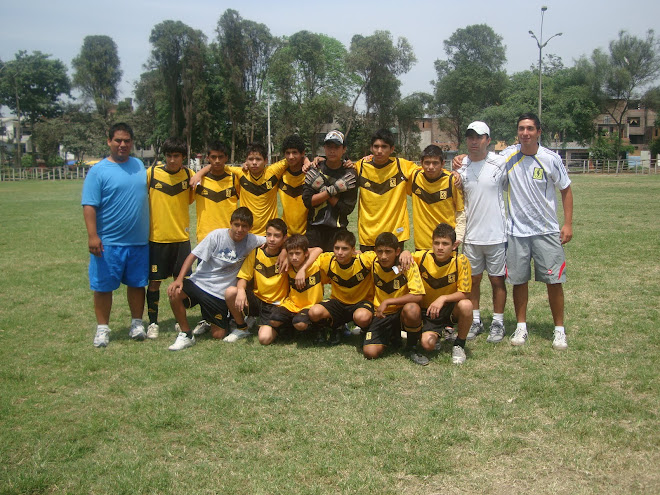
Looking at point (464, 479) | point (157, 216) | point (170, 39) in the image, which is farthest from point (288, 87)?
point (464, 479)

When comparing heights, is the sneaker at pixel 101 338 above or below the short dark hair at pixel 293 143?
below

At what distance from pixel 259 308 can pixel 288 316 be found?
1.69 ft

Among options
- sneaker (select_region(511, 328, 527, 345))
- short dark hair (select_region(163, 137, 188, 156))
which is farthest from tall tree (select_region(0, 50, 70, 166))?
sneaker (select_region(511, 328, 527, 345))

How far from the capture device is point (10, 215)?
1841 cm

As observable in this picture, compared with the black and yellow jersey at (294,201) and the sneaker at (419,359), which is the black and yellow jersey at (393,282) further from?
the black and yellow jersey at (294,201)

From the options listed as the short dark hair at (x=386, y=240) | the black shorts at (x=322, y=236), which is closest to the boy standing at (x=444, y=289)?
the short dark hair at (x=386, y=240)

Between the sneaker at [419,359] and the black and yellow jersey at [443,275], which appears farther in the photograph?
the black and yellow jersey at [443,275]

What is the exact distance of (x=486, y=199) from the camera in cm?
555

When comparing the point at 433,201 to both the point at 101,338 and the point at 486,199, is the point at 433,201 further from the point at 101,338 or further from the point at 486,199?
the point at 101,338

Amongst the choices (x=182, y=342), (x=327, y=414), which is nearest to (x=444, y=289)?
(x=327, y=414)

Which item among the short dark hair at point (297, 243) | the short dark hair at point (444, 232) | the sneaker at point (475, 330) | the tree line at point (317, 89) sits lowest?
the sneaker at point (475, 330)

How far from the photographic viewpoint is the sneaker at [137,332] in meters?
5.83

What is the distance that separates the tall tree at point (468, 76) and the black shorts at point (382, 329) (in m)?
61.5

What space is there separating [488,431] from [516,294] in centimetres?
229
